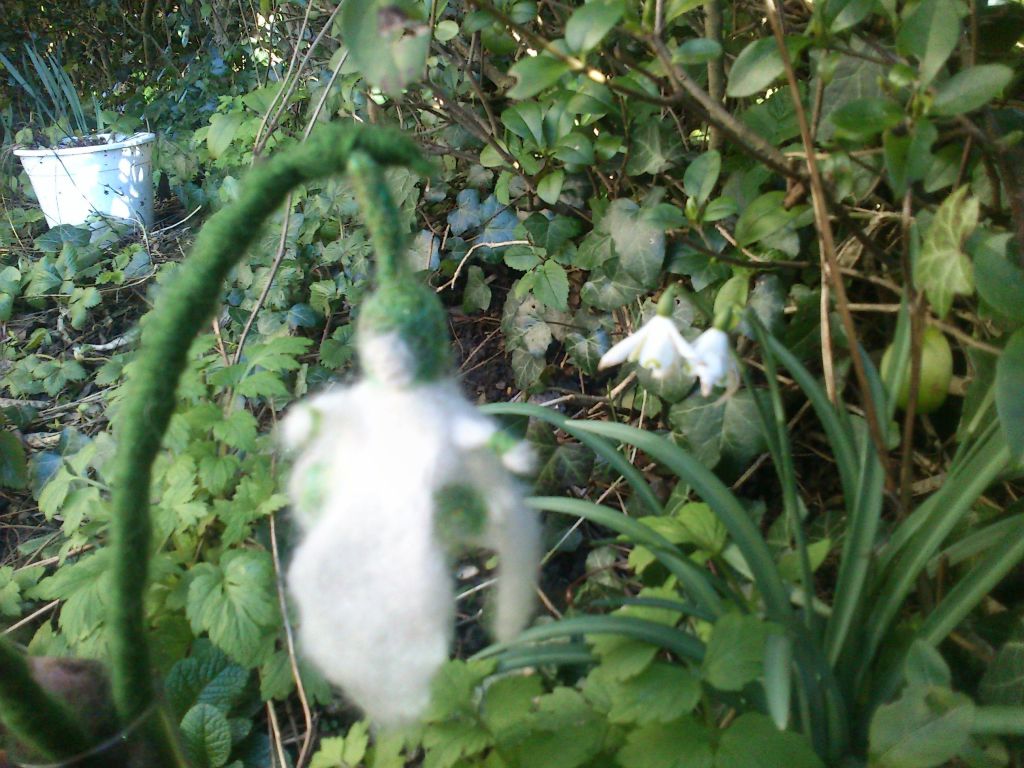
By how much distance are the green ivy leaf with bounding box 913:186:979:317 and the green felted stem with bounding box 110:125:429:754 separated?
1.81ft

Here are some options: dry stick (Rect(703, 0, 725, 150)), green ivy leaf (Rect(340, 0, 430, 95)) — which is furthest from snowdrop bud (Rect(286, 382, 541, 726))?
dry stick (Rect(703, 0, 725, 150))

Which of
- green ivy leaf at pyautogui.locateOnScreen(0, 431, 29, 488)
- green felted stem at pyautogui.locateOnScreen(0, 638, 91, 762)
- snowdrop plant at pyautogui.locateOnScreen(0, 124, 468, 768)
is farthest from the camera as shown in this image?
green ivy leaf at pyautogui.locateOnScreen(0, 431, 29, 488)

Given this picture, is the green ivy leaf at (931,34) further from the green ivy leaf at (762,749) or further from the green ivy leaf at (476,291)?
the green ivy leaf at (476,291)

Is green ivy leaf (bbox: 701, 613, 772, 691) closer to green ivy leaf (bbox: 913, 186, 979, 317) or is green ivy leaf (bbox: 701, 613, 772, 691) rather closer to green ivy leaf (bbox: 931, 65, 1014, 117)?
green ivy leaf (bbox: 913, 186, 979, 317)

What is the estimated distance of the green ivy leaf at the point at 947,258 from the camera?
0.70 meters

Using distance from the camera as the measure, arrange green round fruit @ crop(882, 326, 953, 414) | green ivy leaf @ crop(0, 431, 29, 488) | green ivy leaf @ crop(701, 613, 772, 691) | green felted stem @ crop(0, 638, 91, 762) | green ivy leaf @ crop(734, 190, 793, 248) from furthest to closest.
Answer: green ivy leaf @ crop(0, 431, 29, 488) → green ivy leaf @ crop(734, 190, 793, 248) → green round fruit @ crop(882, 326, 953, 414) → green ivy leaf @ crop(701, 613, 772, 691) → green felted stem @ crop(0, 638, 91, 762)

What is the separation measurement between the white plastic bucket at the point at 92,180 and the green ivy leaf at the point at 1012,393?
266cm

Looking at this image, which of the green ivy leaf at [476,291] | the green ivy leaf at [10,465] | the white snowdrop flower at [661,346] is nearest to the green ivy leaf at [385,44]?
the white snowdrop flower at [661,346]

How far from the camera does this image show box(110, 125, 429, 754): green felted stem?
374 millimetres

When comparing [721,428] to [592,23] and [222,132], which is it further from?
[222,132]

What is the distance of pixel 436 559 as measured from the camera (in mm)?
387

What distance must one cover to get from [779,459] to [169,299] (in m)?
0.64

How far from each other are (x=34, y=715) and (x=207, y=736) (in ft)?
1.55

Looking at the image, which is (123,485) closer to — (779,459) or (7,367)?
(779,459)
